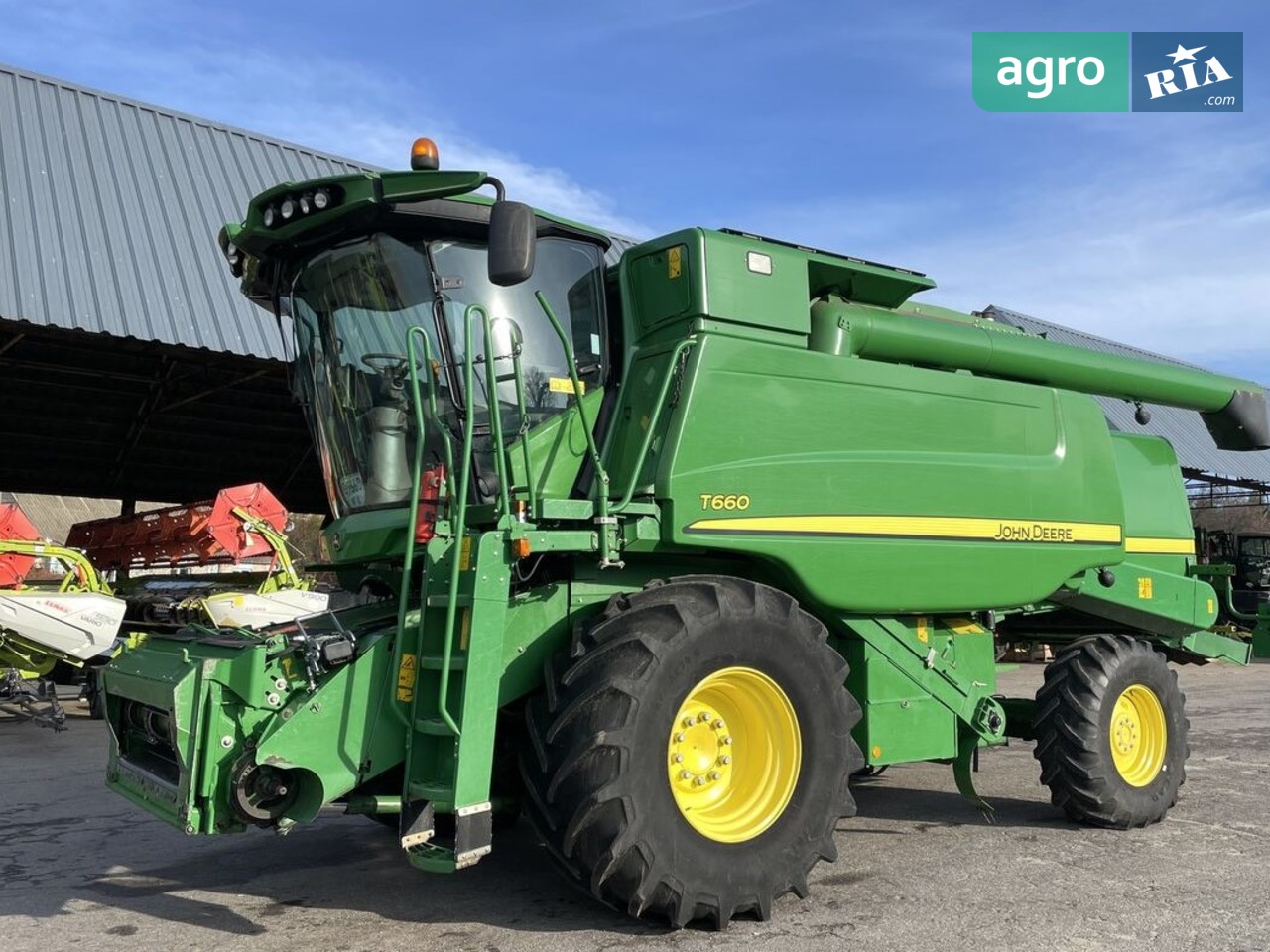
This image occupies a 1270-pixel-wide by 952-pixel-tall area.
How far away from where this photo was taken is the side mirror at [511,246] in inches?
154

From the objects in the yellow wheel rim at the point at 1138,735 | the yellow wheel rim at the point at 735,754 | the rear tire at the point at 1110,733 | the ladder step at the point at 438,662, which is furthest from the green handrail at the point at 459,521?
the yellow wheel rim at the point at 1138,735

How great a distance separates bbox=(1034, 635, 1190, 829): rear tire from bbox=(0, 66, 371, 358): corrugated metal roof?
352 inches

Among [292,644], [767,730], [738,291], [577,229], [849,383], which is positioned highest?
[577,229]

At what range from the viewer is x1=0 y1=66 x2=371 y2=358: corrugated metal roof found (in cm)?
1089

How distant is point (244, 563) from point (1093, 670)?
12.5 metres

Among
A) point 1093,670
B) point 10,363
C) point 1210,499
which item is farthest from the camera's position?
point 1210,499

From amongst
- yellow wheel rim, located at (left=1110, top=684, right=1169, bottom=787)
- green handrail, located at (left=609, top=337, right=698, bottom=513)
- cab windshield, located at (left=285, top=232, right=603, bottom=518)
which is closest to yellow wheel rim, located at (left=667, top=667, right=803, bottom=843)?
green handrail, located at (left=609, top=337, right=698, bottom=513)

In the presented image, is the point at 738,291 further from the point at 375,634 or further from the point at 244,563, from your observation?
the point at 244,563

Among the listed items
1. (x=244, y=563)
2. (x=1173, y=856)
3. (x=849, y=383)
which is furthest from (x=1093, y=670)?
(x=244, y=563)

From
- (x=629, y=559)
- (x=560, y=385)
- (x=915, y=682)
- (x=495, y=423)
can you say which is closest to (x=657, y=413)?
(x=560, y=385)

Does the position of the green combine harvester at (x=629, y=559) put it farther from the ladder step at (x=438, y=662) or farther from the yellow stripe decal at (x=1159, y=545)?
the yellow stripe decal at (x=1159, y=545)

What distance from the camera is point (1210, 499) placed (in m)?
31.6

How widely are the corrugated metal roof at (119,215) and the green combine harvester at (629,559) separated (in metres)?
6.92

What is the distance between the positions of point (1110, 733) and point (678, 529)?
3.12 meters
